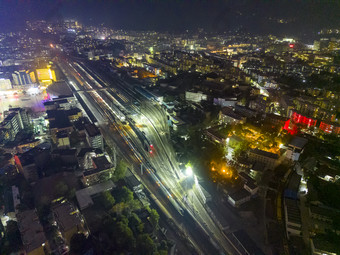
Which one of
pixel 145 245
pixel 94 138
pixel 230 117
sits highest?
pixel 230 117

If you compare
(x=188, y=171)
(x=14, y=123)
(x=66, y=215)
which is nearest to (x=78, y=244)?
(x=66, y=215)

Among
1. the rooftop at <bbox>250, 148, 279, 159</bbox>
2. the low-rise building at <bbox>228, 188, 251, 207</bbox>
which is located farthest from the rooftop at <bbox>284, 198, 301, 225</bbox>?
the rooftop at <bbox>250, 148, 279, 159</bbox>

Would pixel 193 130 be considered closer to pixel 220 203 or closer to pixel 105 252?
pixel 220 203

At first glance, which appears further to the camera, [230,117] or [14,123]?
[14,123]

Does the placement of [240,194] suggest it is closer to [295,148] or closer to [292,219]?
[292,219]

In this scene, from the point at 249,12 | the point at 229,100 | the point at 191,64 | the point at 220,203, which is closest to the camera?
the point at 220,203

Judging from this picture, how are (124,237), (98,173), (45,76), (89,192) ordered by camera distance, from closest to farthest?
(124,237)
(89,192)
(98,173)
(45,76)

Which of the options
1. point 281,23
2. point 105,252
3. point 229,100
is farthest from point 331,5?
point 105,252
